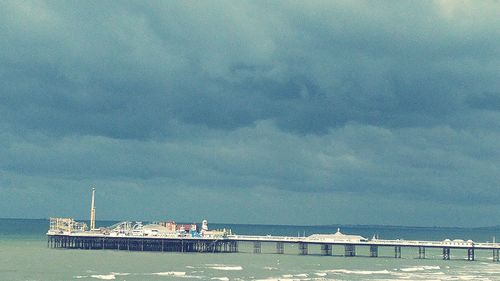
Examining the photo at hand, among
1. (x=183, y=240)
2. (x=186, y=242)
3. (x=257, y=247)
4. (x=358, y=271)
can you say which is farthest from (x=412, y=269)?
(x=257, y=247)

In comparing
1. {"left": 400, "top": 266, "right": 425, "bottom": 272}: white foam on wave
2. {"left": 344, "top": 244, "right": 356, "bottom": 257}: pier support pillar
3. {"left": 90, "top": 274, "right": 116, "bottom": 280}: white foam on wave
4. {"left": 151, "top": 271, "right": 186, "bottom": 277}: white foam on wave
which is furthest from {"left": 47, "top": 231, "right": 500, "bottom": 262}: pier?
{"left": 90, "top": 274, "right": 116, "bottom": 280}: white foam on wave

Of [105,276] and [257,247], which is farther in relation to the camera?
[257,247]

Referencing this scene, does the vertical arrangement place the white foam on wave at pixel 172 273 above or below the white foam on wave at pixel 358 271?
below

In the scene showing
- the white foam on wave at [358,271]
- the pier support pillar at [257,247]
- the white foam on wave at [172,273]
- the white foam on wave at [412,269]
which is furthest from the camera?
the pier support pillar at [257,247]

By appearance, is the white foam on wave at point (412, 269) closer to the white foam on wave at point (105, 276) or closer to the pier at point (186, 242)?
the pier at point (186, 242)

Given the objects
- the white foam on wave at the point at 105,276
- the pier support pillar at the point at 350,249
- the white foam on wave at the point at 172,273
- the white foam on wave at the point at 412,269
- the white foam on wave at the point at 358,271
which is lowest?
the white foam on wave at the point at 105,276

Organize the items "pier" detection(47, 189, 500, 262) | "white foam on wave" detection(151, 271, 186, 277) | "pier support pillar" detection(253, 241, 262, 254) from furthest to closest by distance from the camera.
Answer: "pier support pillar" detection(253, 241, 262, 254)
"pier" detection(47, 189, 500, 262)
"white foam on wave" detection(151, 271, 186, 277)

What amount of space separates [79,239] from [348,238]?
4551 cm

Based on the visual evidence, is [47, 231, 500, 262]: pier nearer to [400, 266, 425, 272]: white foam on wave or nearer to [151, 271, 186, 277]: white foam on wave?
[400, 266, 425, 272]: white foam on wave

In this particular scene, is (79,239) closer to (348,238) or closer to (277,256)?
(277,256)

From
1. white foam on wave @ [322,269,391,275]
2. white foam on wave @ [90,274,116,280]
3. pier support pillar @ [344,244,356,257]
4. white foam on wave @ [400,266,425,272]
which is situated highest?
pier support pillar @ [344,244,356,257]

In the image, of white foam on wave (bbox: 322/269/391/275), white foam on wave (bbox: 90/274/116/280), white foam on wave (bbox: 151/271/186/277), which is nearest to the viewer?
white foam on wave (bbox: 90/274/116/280)

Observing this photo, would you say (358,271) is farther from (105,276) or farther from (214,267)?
(105,276)

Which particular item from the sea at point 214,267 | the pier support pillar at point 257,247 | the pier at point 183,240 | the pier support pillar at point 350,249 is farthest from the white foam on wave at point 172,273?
the pier support pillar at point 257,247
